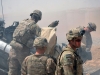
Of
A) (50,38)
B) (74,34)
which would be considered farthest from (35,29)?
(74,34)

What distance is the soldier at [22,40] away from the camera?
6.42 metres

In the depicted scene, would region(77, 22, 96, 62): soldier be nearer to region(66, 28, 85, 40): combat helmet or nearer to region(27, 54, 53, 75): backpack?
region(27, 54, 53, 75): backpack

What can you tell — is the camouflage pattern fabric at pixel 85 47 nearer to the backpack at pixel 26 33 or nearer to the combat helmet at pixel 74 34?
the backpack at pixel 26 33

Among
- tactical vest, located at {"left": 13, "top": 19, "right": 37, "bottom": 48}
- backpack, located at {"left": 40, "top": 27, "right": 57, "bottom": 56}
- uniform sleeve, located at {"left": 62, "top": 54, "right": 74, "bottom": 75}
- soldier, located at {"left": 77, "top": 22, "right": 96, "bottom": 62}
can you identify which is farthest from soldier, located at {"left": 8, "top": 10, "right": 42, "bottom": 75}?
uniform sleeve, located at {"left": 62, "top": 54, "right": 74, "bottom": 75}

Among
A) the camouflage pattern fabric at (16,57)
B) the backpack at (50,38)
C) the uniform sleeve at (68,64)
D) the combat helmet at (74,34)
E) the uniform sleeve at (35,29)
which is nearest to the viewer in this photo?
the uniform sleeve at (68,64)

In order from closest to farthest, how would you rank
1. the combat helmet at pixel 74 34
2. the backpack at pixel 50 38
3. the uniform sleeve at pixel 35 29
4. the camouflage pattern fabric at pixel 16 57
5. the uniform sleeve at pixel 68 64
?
the uniform sleeve at pixel 68 64, the combat helmet at pixel 74 34, the backpack at pixel 50 38, the uniform sleeve at pixel 35 29, the camouflage pattern fabric at pixel 16 57

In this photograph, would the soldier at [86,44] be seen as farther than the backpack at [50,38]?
Yes

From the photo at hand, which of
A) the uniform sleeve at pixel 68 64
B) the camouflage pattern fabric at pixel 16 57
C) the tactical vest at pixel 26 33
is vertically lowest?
the camouflage pattern fabric at pixel 16 57

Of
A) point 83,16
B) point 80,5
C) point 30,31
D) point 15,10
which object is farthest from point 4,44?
point 15,10

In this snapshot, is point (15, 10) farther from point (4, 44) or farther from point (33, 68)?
point (33, 68)

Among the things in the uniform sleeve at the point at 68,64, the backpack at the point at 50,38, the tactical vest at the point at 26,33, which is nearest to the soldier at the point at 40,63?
the uniform sleeve at the point at 68,64

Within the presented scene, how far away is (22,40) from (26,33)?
25 centimetres

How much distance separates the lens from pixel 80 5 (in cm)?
4509

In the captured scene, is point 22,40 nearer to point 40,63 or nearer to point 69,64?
point 40,63
